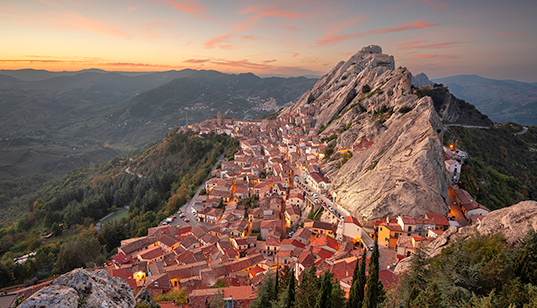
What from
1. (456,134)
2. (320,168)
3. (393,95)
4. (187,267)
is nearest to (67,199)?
(187,267)

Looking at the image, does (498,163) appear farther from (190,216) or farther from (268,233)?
(190,216)

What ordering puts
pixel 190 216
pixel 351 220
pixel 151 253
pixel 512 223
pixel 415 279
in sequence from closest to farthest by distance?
pixel 415 279, pixel 512 223, pixel 351 220, pixel 151 253, pixel 190 216

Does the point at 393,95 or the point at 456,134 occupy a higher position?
the point at 393,95

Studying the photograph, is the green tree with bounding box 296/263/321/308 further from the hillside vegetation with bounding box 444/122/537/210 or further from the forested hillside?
the hillside vegetation with bounding box 444/122/537/210

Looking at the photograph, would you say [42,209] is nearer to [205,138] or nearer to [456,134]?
[205,138]

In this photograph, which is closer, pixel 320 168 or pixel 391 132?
pixel 391 132

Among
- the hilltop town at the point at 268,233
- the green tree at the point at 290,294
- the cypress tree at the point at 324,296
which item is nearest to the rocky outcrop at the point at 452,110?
the hilltop town at the point at 268,233

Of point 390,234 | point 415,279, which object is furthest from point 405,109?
point 415,279

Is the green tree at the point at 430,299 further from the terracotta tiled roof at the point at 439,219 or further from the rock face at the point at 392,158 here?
the rock face at the point at 392,158
